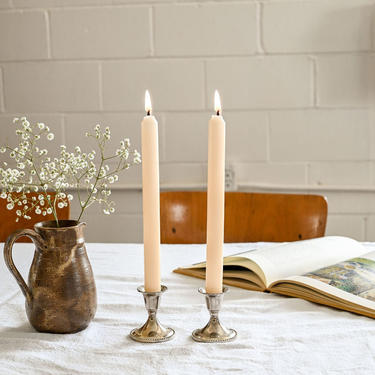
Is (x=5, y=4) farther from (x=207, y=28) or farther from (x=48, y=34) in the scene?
(x=207, y=28)

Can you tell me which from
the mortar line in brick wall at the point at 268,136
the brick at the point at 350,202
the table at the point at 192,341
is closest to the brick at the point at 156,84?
the mortar line in brick wall at the point at 268,136

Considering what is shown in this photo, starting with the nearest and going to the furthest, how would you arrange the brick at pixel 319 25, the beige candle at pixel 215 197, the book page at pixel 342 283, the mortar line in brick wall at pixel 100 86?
the beige candle at pixel 215 197, the book page at pixel 342 283, the brick at pixel 319 25, the mortar line in brick wall at pixel 100 86

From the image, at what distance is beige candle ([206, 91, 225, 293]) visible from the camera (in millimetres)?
669

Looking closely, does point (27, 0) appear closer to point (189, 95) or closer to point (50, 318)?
point (189, 95)

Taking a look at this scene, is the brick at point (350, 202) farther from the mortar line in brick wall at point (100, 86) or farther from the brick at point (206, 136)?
the mortar line in brick wall at point (100, 86)

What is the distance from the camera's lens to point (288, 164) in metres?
2.20

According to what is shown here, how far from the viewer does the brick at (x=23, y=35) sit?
2.21 meters

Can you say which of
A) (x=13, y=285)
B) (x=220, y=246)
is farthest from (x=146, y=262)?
(x=13, y=285)

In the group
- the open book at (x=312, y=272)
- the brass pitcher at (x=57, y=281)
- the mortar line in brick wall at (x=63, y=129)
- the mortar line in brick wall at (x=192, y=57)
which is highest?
the mortar line in brick wall at (x=192, y=57)

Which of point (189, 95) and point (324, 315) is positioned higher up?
point (189, 95)

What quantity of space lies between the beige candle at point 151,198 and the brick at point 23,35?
5.33 ft

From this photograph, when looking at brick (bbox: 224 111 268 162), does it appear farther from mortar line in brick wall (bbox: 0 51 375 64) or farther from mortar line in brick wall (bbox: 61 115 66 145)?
mortar line in brick wall (bbox: 61 115 66 145)

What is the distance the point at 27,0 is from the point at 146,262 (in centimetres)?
177

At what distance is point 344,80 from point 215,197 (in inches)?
63.5
